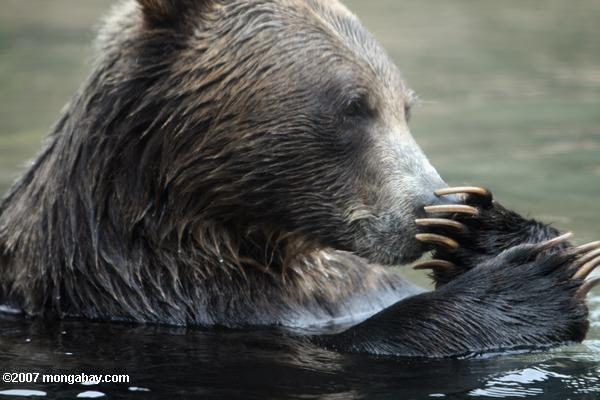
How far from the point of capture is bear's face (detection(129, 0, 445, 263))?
712 centimetres

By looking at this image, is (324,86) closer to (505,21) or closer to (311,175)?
(311,175)

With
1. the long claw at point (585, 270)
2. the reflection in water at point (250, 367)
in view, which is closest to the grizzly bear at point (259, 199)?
the long claw at point (585, 270)

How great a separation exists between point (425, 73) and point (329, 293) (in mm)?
9977

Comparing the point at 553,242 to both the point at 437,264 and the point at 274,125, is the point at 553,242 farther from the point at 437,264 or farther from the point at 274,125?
the point at 274,125

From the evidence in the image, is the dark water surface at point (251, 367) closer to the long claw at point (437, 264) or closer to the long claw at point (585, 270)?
the long claw at point (585, 270)

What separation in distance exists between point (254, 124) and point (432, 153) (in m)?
6.17

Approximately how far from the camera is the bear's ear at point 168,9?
716 cm

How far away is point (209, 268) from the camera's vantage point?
7438 mm

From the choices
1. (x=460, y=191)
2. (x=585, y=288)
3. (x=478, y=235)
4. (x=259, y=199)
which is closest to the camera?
(x=460, y=191)

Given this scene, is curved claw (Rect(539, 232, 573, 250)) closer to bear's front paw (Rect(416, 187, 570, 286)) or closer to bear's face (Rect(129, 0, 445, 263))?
bear's front paw (Rect(416, 187, 570, 286))

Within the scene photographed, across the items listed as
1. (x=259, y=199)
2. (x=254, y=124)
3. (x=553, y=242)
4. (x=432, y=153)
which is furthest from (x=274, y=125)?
(x=432, y=153)

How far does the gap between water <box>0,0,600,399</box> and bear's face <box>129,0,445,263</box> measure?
2.49ft

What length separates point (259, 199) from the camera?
7.23m

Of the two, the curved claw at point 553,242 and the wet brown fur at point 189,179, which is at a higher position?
the wet brown fur at point 189,179
